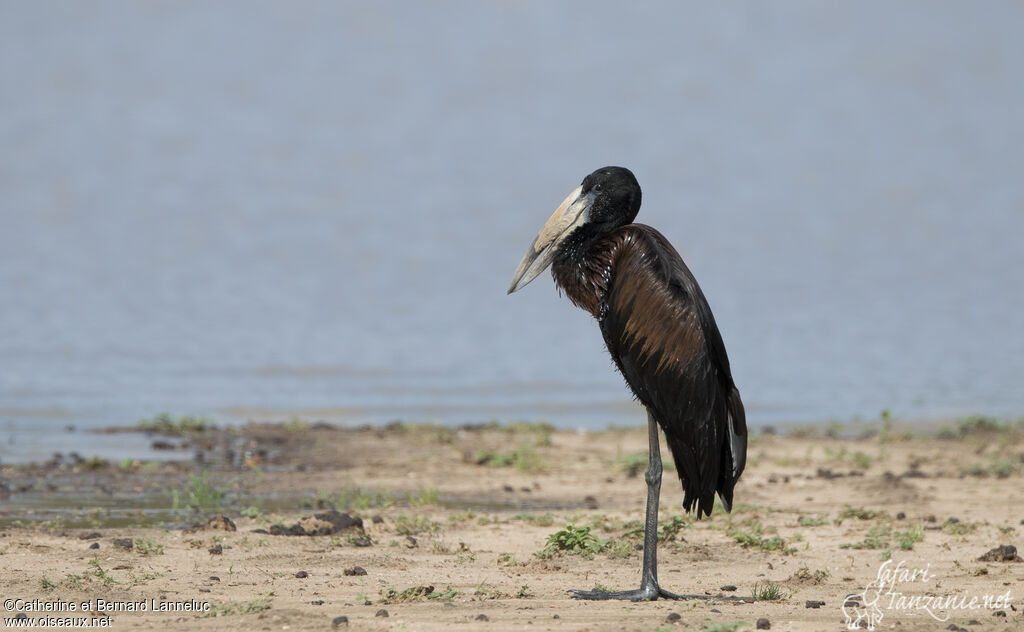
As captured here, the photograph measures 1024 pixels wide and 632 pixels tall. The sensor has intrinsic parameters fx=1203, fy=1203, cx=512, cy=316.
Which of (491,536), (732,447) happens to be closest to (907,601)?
(732,447)

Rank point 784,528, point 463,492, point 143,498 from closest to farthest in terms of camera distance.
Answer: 1. point 784,528
2. point 143,498
3. point 463,492

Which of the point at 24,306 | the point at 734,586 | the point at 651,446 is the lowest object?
the point at 734,586

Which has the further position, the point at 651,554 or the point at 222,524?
the point at 222,524

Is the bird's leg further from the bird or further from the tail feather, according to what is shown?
the tail feather

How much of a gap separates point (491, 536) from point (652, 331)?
8.80 ft

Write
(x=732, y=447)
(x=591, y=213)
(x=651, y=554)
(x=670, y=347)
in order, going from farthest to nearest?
(x=591, y=213) < (x=732, y=447) < (x=651, y=554) < (x=670, y=347)

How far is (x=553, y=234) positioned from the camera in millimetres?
6668

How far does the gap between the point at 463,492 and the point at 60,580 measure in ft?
14.7

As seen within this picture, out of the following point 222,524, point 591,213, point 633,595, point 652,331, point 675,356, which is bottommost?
point 633,595

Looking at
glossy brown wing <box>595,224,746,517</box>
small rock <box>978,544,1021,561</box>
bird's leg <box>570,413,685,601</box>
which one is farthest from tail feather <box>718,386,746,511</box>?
small rock <box>978,544,1021,561</box>

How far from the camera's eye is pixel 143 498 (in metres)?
9.70

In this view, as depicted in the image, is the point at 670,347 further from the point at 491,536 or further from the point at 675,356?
the point at 491,536

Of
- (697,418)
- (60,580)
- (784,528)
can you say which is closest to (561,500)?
(784,528)

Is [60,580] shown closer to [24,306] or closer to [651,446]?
[651,446]
